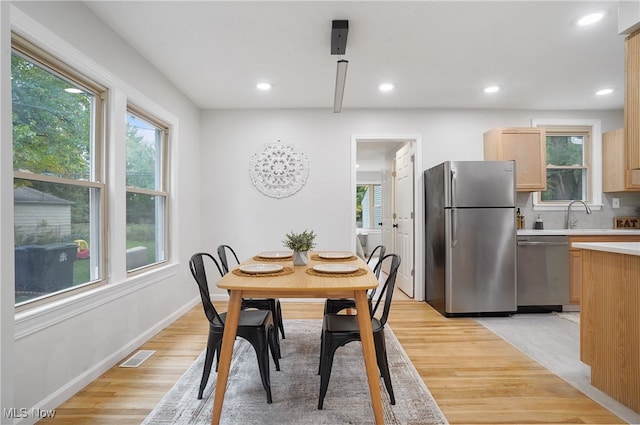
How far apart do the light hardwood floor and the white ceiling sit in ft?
8.14

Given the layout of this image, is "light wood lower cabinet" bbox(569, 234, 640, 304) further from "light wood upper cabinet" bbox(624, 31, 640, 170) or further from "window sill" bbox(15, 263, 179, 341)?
"window sill" bbox(15, 263, 179, 341)

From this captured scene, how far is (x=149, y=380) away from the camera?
214cm

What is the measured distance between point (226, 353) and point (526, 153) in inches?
156

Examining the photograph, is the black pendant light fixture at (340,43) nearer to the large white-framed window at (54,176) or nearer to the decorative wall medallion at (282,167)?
the decorative wall medallion at (282,167)

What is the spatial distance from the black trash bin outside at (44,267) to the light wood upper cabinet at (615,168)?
5.70 m

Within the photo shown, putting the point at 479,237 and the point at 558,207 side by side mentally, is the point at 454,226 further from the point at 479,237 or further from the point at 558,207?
the point at 558,207

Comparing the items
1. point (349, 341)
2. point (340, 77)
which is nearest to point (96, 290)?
point (349, 341)

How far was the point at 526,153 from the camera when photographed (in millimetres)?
3838

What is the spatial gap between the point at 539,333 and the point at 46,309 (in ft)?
12.6

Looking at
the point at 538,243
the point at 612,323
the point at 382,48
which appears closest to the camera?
the point at 612,323

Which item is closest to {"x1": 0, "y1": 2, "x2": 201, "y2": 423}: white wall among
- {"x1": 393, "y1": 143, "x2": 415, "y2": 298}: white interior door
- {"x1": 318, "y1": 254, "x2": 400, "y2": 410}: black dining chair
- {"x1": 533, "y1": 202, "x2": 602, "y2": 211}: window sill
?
{"x1": 318, "y1": 254, "x2": 400, "y2": 410}: black dining chair

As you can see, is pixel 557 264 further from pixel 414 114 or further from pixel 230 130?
pixel 230 130

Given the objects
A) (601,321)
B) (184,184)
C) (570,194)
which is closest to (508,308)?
(601,321)

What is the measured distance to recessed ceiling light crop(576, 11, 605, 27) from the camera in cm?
217
